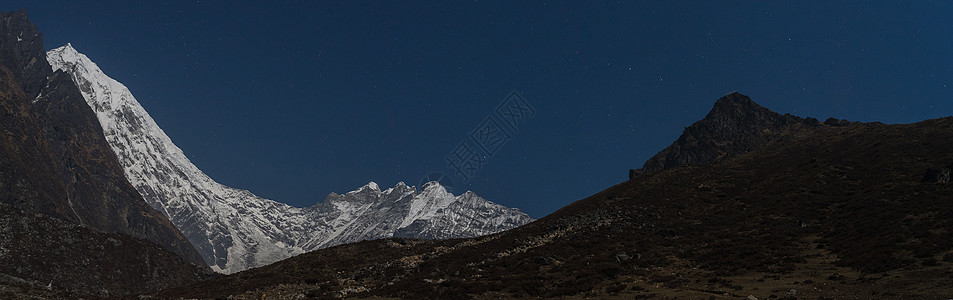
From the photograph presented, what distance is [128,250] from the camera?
109m

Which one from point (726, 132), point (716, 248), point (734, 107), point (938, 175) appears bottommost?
point (716, 248)

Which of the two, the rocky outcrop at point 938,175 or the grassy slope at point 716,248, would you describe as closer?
the grassy slope at point 716,248

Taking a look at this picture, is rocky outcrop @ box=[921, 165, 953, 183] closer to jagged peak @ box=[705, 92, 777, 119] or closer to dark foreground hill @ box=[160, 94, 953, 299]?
dark foreground hill @ box=[160, 94, 953, 299]

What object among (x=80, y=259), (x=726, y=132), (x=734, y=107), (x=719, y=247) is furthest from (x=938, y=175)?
(x=80, y=259)

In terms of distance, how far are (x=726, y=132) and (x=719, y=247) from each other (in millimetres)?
133500

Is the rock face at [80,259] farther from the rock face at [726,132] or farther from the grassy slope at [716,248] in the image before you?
the rock face at [726,132]

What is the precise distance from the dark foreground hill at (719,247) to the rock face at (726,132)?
210 feet

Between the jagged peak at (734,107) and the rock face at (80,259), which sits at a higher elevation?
the jagged peak at (734,107)

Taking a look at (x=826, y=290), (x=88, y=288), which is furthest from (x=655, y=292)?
(x=88, y=288)

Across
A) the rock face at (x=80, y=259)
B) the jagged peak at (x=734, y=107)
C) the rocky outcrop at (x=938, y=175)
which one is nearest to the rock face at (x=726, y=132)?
the jagged peak at (x=734, y=107)

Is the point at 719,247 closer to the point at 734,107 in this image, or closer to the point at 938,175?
the point at 938,175

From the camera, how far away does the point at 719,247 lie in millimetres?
44469

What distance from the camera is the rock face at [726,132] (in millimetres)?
146000

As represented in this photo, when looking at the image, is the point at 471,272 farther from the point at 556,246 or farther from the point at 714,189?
the point at 714,189
